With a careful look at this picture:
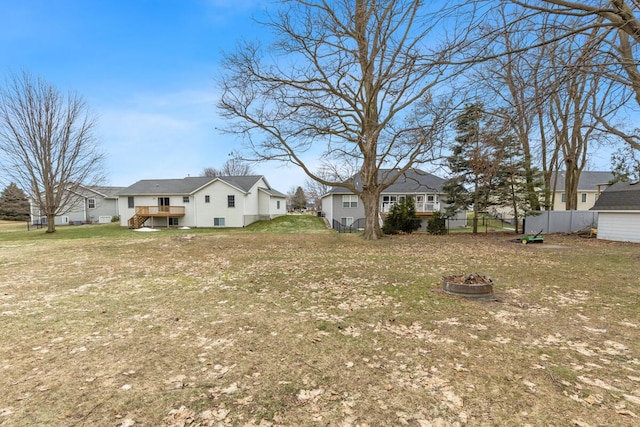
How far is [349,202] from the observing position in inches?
1117

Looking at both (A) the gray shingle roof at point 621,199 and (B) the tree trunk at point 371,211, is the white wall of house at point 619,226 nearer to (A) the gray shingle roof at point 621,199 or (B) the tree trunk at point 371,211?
(A) the gray shingle roof at point 621,199

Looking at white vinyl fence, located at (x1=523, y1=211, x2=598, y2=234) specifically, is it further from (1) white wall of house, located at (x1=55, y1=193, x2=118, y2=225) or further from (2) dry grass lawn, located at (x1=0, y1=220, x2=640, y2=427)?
(1) white wall of house, located at (x1=55, y1=193, x2=118, y2=225)

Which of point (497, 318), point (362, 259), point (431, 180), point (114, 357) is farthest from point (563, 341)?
point (431, 180)

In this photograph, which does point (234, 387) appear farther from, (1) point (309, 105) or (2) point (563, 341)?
(1) point (309, 105)

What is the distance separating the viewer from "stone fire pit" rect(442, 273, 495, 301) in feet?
19.1

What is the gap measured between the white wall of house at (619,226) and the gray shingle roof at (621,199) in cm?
26

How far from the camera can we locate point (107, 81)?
580 inches

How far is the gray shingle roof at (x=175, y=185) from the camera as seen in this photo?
2961cm

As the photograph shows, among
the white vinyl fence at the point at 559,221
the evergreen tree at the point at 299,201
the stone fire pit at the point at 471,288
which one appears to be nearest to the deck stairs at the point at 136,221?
the stone fire pit at the point at 471,288

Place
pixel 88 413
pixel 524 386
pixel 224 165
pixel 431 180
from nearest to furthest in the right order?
pixel 88 413
pixel 524 386
pixel 431 180
pixel 224 165

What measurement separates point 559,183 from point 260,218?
1472 inches

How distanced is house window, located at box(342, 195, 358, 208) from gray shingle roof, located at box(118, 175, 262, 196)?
9.78 meters

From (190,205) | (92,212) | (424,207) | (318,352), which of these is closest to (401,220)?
(424,207)

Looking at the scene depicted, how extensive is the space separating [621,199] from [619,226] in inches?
58.5
